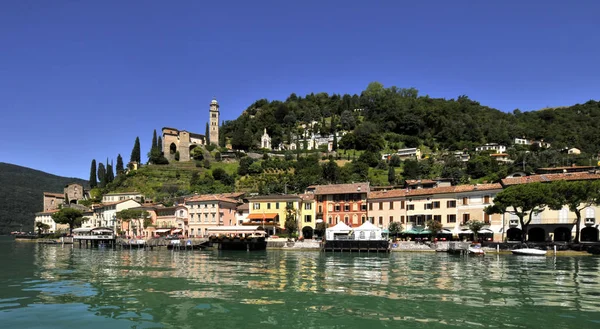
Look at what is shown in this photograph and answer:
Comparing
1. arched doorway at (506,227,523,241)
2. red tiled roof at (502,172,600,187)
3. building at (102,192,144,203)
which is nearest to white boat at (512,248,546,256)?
arched doorway at (506,227,523,241)

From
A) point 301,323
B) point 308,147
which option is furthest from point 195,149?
point 301,323

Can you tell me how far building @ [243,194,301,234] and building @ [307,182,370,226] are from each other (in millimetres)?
4063

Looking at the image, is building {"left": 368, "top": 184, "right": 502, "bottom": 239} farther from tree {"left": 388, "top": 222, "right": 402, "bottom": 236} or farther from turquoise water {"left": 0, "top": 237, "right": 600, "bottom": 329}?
turquoise water {"left": 0, "top": 237, "right": 600, "bottom": 329}

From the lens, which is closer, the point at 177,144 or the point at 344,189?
the point at 344,189

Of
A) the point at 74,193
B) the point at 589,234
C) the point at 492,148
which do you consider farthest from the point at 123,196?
the point at 492,148

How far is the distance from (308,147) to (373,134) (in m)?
24.6

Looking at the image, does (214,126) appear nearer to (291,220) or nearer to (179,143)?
(179,143)

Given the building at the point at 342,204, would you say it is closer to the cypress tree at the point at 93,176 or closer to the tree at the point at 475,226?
the tree at the point at 475,226

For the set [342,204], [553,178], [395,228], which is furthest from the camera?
[342,204]

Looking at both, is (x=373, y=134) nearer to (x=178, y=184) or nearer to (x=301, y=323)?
(x=178, y=184)

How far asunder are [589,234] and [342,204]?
113 ft

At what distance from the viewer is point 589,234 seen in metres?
57.0

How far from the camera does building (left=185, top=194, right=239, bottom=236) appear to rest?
8169 cm

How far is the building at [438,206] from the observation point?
6350 cm
